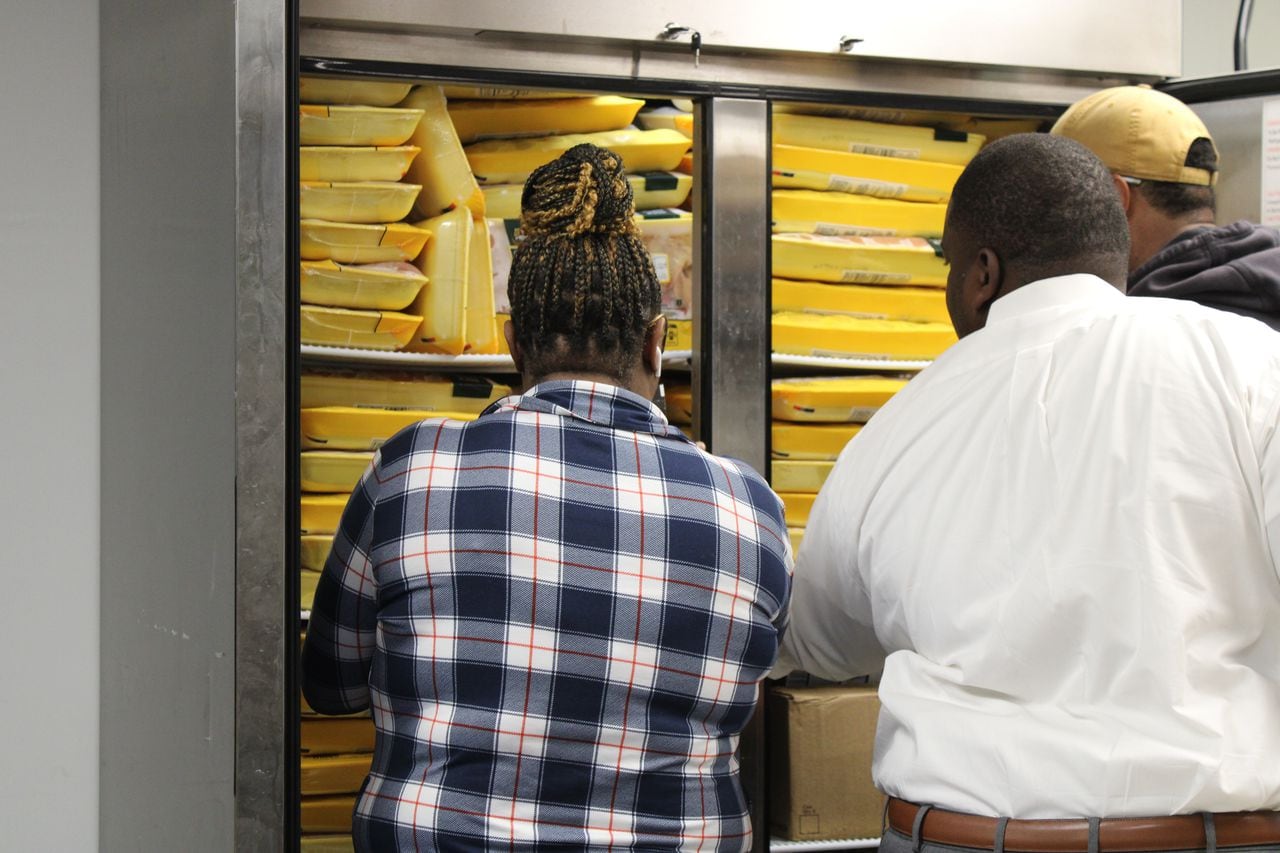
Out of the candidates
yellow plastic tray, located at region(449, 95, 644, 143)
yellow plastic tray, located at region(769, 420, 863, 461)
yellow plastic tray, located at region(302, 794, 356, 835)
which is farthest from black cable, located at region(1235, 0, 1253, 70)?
yellow plastic tray, located at region(302, 794, 356, 835)

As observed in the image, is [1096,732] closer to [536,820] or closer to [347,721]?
[536,820]

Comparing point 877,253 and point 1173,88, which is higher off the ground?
point 1173,88

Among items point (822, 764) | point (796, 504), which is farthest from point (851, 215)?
point (822, 764)

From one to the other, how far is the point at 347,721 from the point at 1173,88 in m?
1.86

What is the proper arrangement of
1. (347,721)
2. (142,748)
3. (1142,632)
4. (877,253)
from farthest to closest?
(877,253) < (347,721) < (142,748) < (1142,632)

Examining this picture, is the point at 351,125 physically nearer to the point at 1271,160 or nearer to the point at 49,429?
the point at 49,429

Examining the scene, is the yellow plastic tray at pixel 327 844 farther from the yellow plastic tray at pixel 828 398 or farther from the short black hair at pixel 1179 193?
the short black hair at pixel 1179 193

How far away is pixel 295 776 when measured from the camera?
5.10 feet

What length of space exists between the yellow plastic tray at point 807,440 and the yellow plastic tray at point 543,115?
2.02 feet

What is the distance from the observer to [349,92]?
226 centimetres

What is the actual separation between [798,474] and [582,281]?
108 cm

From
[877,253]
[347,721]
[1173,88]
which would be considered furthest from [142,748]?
[1173,88]

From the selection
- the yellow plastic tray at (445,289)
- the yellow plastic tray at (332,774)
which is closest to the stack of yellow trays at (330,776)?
the yellow plastic tray at (332,774)

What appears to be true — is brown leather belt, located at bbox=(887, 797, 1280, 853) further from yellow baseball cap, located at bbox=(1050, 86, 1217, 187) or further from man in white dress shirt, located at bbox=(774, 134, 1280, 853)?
yellow baseball cap, located at bbox=(1050, 86, 1217, 187)
